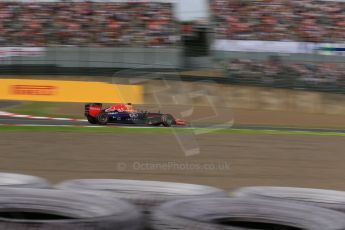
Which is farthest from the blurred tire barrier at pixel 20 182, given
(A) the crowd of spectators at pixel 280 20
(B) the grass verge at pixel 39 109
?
(A) the crowd of spectators at pixel 280 20

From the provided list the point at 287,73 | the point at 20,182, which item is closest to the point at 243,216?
the point at 20,182

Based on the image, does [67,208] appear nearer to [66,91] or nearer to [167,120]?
[167,120]

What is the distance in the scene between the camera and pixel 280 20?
21141 millimetres

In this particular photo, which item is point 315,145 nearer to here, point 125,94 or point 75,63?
point 125,94

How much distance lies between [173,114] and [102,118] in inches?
68.3

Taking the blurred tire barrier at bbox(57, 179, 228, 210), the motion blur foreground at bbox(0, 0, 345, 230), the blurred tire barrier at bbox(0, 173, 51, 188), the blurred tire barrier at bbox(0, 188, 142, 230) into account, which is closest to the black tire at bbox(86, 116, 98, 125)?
the motion blur foreground at bbox(0, 0, 345, 230)

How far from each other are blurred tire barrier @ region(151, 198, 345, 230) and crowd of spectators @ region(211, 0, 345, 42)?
58.9 feet

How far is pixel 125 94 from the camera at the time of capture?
1580 cm

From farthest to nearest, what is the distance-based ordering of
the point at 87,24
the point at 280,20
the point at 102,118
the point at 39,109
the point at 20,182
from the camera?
the point at 87,24
the point at 280,20
the point at 39,109
the point at 102,118
the point at 20,182

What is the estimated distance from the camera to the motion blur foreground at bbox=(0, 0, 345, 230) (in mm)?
2994

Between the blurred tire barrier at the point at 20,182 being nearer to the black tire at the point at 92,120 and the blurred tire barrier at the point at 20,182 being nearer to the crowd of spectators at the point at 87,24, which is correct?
the black tire at the point at 92,120

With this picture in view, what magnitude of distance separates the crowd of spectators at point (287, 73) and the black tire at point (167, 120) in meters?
7.31

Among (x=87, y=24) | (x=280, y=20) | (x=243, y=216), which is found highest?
(x=280, y=20)

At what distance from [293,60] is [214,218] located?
1734 cm
